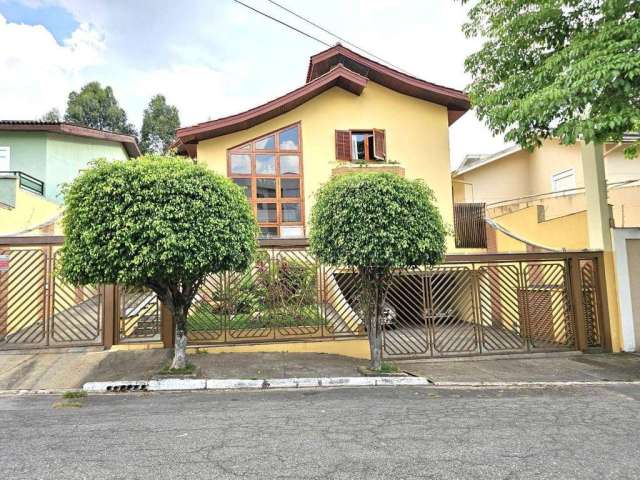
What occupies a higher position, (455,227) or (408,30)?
(408,30)

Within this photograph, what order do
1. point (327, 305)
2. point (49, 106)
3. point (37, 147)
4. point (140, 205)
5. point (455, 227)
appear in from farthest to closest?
point (49, 106), point (37, 147), point (455, 227), point (327, 305), point (140, 205)

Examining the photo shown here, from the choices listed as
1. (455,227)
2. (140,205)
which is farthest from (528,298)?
(140,205)

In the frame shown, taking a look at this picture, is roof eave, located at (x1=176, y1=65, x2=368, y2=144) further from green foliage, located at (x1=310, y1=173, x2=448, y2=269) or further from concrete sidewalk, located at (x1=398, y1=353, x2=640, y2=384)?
concrete sidewalk, located at (x1=398, y1=353, x2=640, y2=384)

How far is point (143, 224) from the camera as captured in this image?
6.09 m

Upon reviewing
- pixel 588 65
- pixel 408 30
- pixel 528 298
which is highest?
pixel 408 30

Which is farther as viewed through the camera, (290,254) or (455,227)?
(455,227)

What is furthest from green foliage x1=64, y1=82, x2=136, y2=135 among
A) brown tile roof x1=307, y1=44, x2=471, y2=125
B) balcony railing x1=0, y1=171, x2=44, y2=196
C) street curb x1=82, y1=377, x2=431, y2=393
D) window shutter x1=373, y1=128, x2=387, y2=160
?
street curb x1=82, y1=377, x2=431, y2=393

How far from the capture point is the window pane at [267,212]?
518 inches

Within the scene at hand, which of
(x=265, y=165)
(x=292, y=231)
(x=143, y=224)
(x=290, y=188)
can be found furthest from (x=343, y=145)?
A: (x=143, y=224)

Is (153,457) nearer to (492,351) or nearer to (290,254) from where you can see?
(290,254)

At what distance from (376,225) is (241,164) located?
7445 millimetres

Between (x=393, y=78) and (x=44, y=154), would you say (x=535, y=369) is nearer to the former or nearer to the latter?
(x=393, y=78)

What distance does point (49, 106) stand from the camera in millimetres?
32312

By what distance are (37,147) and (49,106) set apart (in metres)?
20.2
